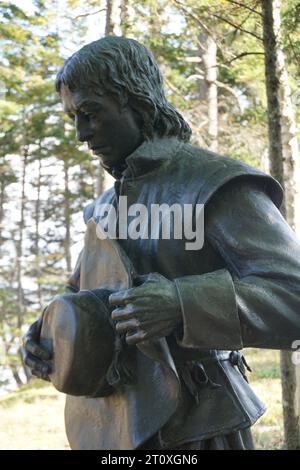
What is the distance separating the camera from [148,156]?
214cm

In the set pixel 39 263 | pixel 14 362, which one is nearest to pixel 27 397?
pixel 14 362

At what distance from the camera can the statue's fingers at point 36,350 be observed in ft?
6.72

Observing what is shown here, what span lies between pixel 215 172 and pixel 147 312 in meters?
0.55

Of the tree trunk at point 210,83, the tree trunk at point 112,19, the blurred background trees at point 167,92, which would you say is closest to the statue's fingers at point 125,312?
the blurred background trees at point 167,92

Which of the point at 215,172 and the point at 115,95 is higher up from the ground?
the point at 115,95

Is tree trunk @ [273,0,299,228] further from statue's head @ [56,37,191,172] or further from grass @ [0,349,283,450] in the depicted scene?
statue's head @ [56,37,191,172]

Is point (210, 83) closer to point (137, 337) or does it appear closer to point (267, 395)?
point (267, 395)

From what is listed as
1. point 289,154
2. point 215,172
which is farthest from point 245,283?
point 289,154

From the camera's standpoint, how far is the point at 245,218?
1.89 metres

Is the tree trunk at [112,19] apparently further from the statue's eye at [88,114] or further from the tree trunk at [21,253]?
the tree trunk at [21,253]

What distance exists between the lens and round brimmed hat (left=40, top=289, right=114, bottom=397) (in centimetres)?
192

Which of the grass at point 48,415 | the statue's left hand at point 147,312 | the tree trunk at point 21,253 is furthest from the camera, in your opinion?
the tree trunk at point 21,253

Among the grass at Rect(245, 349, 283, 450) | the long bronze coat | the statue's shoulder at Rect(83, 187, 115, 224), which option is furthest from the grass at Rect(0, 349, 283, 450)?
the long bronze coat

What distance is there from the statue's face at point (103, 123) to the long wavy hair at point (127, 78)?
2 centimetres
